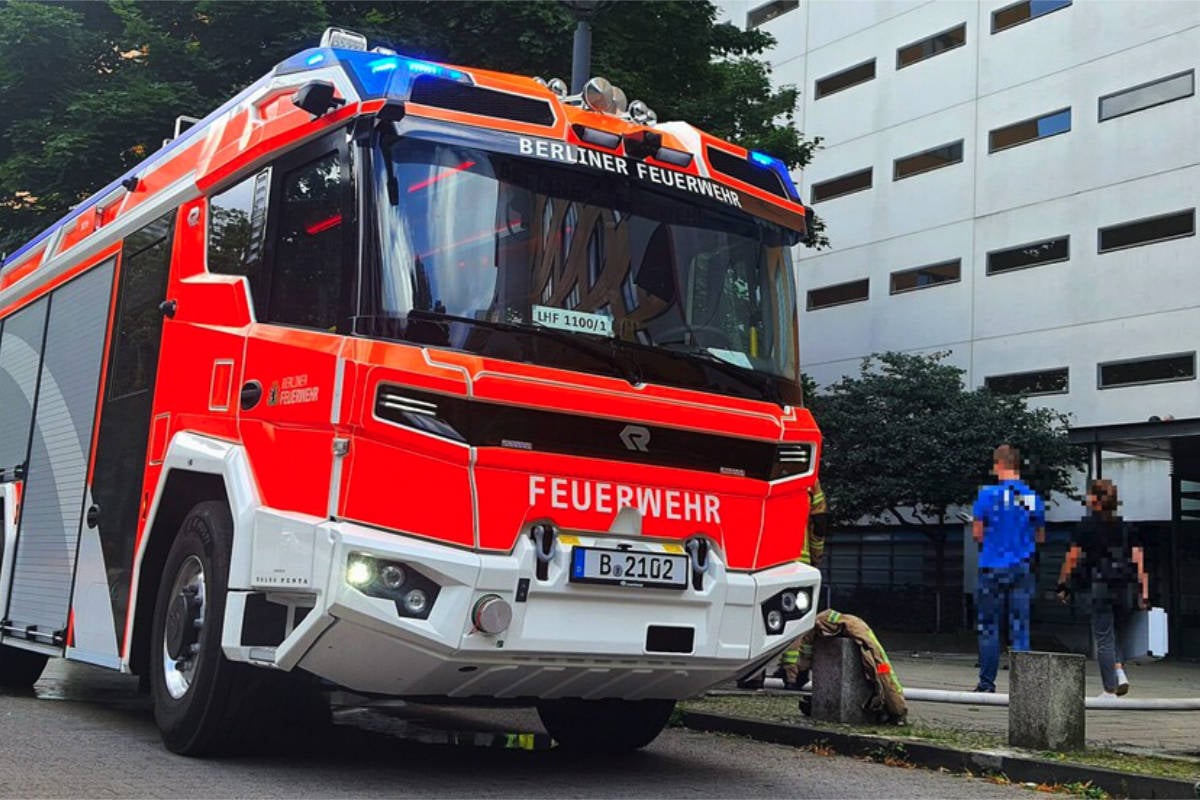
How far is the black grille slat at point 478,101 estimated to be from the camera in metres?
5.88

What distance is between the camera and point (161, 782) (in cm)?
571

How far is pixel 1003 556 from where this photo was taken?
34.7 feet

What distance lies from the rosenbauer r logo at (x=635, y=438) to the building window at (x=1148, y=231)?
996 inches

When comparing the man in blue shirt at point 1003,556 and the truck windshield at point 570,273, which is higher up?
the truck windshield at point 570,273

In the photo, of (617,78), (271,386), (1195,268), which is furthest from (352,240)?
(1195,268)

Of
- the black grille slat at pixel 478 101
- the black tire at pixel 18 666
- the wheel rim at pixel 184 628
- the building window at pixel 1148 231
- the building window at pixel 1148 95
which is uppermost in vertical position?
the building window at pixel 1148 95

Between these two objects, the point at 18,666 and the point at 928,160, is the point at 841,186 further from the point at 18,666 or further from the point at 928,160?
the point at 18,666

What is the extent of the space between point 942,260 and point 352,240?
3012cm

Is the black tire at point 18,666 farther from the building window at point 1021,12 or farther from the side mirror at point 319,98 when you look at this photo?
the building window at point 1021,12

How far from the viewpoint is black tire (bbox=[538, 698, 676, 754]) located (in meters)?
7.42

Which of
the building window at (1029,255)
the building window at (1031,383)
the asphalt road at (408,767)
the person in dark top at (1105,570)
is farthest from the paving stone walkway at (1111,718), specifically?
the building window at (1029,255)

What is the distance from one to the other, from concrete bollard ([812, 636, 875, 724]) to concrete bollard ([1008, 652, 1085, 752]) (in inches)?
49.7

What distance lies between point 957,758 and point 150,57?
1376 centimetres

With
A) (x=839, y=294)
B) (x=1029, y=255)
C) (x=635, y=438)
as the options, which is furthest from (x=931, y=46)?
(x=635, y=438)
